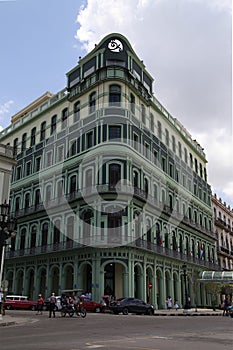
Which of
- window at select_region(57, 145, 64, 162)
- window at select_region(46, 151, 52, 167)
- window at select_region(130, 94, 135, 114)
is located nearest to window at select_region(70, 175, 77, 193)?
window at select_region(57, 145, 64, 162)

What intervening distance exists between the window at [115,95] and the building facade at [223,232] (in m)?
30.0

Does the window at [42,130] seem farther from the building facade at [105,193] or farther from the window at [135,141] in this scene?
the window at [135,141]

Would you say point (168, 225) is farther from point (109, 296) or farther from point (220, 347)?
point (220, 347)

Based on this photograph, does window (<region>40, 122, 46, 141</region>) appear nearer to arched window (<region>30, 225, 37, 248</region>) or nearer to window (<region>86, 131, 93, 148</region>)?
window (<region>86, 131, 93, 148</region>)

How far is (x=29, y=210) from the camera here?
4547 centimetres

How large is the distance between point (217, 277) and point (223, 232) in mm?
19863

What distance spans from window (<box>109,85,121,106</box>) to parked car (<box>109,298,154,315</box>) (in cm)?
1979

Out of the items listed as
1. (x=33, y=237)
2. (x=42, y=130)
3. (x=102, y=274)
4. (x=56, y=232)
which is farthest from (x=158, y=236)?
(x=42, y=130)

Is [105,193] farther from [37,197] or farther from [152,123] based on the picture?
[152,123]

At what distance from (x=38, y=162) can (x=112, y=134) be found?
12.5 m

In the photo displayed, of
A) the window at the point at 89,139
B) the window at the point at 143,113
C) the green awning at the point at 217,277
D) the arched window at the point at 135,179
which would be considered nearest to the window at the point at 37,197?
the window at the point at 89,139

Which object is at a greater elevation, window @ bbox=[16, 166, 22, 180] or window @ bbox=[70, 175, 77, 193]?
window @ bbox=[16, 166, 22, 180]

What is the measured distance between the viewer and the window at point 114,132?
39.0 meters

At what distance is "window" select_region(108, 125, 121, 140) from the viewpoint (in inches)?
1534
